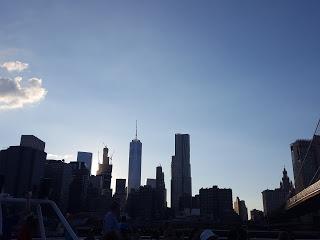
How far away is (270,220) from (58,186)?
93510 mm

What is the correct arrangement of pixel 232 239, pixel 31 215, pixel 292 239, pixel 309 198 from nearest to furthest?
pixel 31 215 < pixel 292 239 < pixel 232 239 < pixel 309 198

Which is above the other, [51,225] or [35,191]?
[35,191]

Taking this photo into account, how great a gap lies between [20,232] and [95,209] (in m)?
188

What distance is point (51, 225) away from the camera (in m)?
9.59

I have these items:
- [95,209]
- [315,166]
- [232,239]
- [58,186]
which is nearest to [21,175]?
[58,186]

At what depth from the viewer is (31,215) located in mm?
8719

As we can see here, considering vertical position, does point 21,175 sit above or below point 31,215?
above

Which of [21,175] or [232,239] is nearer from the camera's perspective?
[232,239]

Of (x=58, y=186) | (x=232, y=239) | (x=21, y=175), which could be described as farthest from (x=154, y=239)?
(x=58, y=186)

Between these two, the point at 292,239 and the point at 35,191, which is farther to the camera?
the point at 292,239

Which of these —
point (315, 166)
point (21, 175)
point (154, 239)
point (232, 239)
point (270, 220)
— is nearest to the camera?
point (232, 239)

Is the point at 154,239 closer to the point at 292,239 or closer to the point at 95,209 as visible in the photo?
the point at 292,239

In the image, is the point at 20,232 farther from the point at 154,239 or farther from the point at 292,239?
the point at 154,239

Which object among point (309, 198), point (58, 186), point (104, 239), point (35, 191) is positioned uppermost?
point (58, 186)
